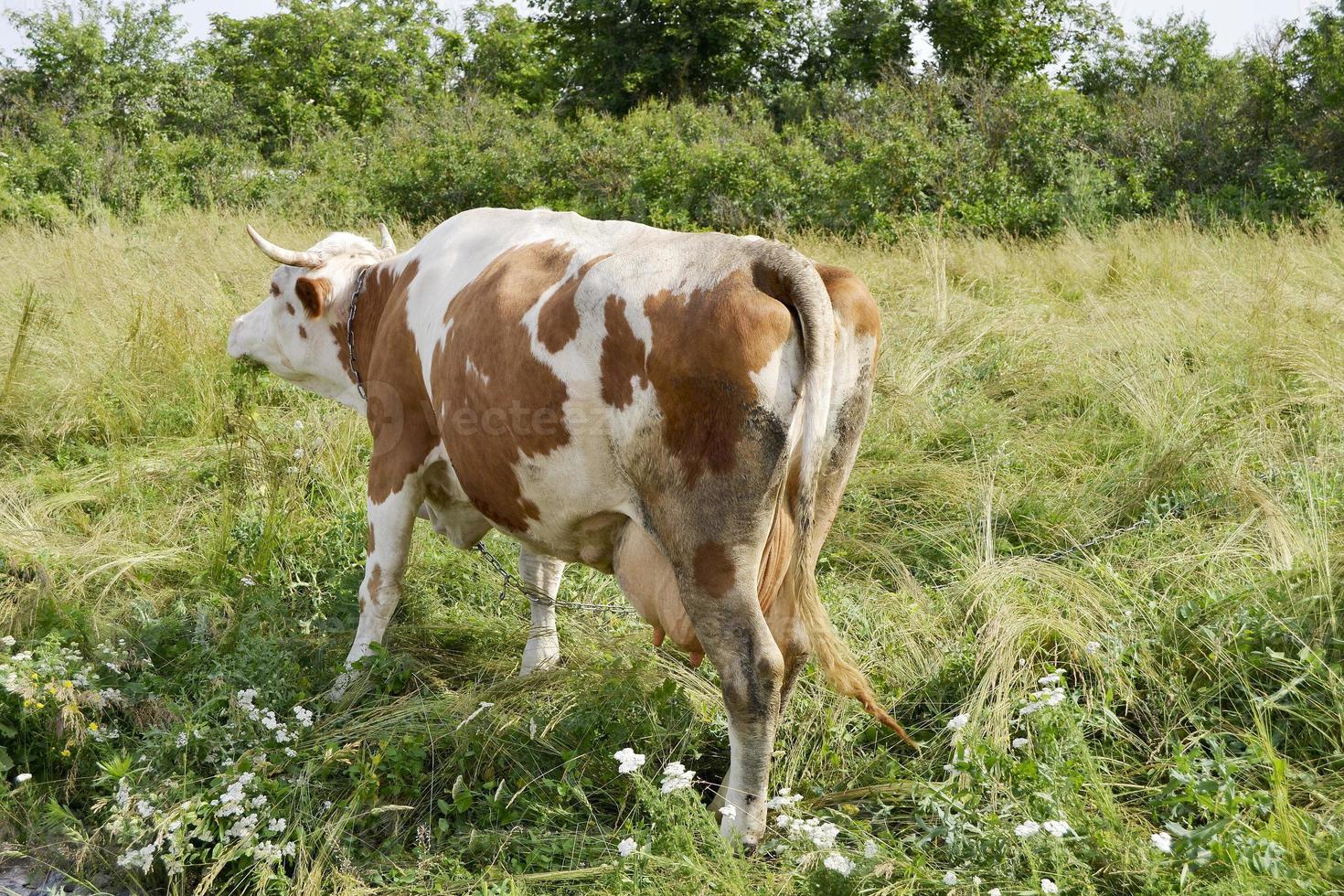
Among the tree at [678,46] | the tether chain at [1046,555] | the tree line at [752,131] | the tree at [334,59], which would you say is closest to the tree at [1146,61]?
the tree line at [752,131]

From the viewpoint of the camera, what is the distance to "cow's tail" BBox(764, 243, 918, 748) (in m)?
2.62

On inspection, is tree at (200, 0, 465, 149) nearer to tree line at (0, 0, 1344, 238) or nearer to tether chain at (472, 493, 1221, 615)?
tree line at (0, 0, 1344, 238)

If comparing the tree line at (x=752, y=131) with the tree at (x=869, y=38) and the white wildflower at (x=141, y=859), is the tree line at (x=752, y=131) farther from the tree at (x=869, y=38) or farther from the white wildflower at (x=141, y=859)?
the white wildflower at (x=141, y=859)

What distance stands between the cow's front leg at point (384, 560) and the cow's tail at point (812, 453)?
4.97 ft

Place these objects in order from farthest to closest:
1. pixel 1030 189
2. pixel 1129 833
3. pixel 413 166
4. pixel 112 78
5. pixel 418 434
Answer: pixel 112 78
pixel 413 166
pixel 1030 189
pixel 418 434
pixel 1129 833

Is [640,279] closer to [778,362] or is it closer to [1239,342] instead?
[778,362]

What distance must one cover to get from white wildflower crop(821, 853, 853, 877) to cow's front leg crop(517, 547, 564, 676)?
153 centimetres

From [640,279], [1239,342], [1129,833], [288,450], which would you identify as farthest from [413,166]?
[1129,833]

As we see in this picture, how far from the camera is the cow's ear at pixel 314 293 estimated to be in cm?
433

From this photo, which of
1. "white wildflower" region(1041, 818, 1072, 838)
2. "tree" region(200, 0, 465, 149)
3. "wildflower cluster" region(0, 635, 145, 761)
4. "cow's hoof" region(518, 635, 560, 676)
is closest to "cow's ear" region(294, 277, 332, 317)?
"wildflower cluster" region(0, 635, 145, 761)

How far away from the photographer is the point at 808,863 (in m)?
2.70

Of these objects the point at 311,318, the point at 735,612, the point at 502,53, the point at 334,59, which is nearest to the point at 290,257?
the point at 311,318

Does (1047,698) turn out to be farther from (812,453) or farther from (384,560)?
(384,560)

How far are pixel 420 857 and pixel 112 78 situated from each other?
71.4 ft
